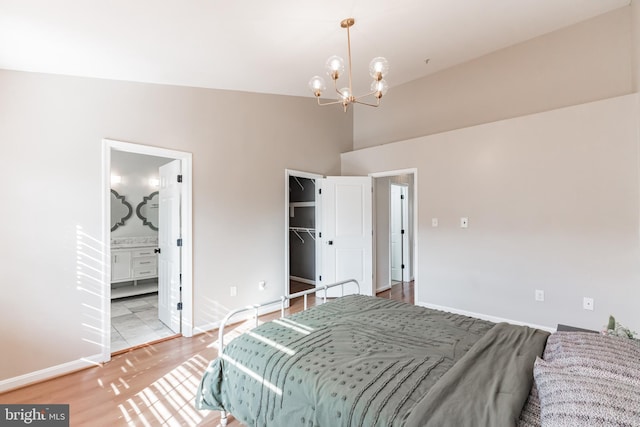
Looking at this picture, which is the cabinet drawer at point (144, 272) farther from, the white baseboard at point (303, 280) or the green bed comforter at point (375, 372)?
the green bed comforter at point (375, 372)

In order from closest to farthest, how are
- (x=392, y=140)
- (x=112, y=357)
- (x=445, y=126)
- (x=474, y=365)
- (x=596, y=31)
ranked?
(x=474, y=365) → (x=112, y=357) → (x=596, y=31) → (x=445, y=126) → (x=392, y=140)

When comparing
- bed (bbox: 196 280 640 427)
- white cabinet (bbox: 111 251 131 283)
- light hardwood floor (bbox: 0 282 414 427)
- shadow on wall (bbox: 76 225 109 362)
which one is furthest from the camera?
white cabinet (bbox: 111 251 131 283)

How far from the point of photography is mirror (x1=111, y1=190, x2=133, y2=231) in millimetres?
5023

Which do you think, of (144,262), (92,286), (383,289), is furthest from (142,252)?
(383,289)

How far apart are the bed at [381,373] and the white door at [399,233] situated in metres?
4.03

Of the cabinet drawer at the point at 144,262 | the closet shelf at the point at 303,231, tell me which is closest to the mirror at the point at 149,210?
the cabinet drawer at the point at 144,262

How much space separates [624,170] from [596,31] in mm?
1698

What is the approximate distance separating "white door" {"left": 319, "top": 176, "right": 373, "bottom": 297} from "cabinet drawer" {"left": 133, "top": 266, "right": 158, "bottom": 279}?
2961mm

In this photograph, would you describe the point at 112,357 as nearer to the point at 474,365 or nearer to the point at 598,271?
the point at 474,365

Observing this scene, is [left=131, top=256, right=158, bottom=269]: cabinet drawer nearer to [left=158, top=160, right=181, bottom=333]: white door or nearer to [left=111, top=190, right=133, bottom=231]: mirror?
[left=111, top=190, right=133, bottom=231]: mirror

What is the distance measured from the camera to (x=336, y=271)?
15.3 ft

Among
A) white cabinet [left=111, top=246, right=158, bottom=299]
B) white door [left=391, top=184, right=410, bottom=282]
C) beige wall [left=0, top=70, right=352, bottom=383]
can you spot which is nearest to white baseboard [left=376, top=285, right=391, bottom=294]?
white door [left=391, top=184, right=410, bottom=282]

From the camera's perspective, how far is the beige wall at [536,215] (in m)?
2.84

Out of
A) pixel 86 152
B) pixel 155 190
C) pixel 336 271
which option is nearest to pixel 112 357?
pixel 86 152
